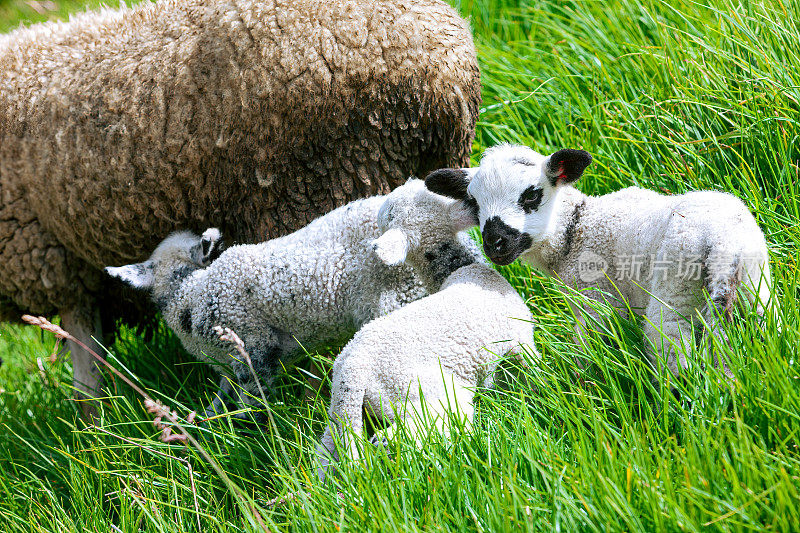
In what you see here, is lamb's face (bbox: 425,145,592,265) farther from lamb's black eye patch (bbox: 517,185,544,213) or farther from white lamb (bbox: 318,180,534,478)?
white lamb (bbox: 318,180,534,478)

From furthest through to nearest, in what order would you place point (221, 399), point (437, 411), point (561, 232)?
point (221, 399)
point (561, 232)
point (437, 411)

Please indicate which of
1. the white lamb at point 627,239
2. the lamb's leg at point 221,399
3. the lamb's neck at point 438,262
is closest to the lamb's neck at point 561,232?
the white lamb at point 627,239

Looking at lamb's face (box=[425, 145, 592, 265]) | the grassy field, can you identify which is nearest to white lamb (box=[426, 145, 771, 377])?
lamb's face (box=[425, 145, 592, 265])

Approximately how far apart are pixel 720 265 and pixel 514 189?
2.38 feet

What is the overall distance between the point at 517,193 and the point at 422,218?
0.41 metres

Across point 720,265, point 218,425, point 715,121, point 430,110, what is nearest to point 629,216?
point 720,265

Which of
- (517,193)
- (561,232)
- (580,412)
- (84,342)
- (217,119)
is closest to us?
(580,412)

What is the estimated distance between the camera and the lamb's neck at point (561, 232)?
116 inches

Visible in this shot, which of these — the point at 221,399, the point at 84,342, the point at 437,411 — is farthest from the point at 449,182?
the point at 84,342

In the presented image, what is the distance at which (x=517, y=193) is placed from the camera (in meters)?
2.82

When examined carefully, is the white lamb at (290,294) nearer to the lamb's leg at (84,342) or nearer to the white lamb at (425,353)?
the white lamb at (425,353)

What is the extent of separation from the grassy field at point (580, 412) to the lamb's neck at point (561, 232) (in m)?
0.14

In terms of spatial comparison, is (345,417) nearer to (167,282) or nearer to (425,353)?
(425,353)

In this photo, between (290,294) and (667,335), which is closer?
(667,335)
